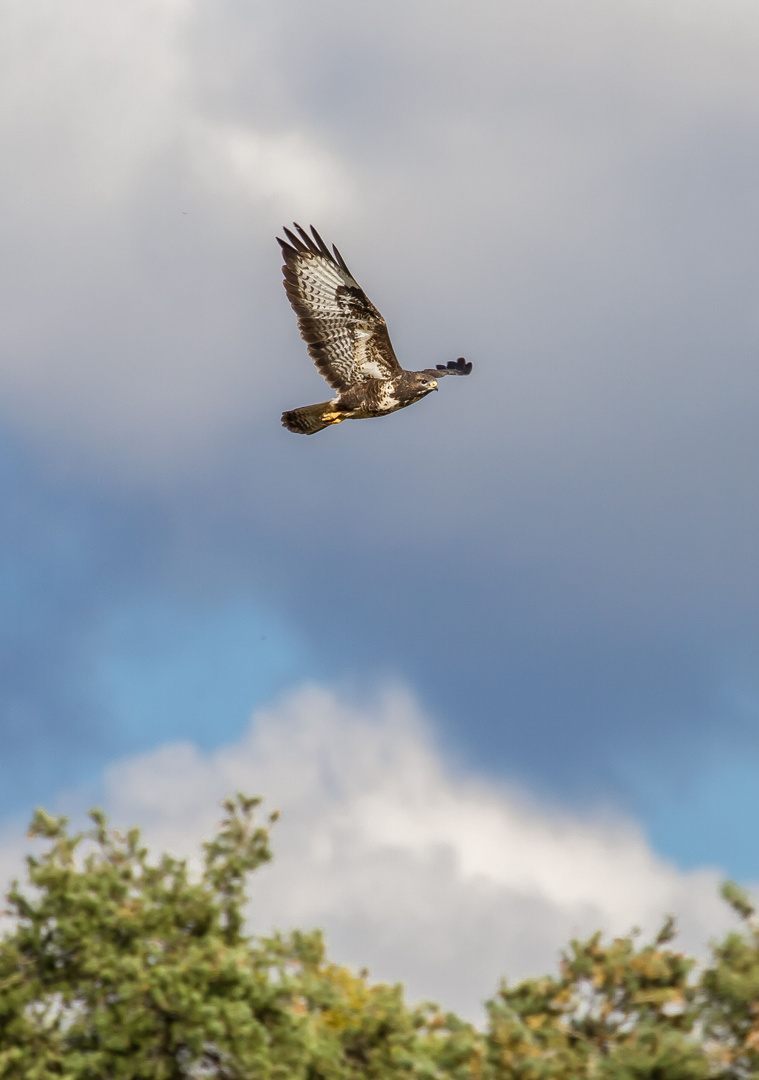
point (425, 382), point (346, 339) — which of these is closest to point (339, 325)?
point (346, 339)

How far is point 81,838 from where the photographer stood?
47.5ft

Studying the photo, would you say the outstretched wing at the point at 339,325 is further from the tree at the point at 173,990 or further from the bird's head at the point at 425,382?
the tree at the point at 173,990

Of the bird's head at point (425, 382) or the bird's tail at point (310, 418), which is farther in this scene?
the bird's head at point (425, 382)

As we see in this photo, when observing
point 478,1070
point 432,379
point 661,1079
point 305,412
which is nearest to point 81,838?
point 478,1070

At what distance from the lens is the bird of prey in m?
22.1

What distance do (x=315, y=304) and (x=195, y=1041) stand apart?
484 inches

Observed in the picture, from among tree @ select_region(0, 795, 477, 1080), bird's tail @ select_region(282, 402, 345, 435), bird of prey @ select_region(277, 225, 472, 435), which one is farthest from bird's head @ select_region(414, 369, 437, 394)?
tree @ select_region(0, 795, 477, 1080)

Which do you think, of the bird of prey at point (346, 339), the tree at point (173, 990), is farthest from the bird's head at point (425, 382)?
the tree at point (173, 990)

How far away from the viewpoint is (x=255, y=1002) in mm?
13812

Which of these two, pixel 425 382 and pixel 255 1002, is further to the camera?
pixel 425 382

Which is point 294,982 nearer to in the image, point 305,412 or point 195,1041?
point 195,1041

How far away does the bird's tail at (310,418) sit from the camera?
21.5 meters

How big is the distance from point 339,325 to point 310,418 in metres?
1.86

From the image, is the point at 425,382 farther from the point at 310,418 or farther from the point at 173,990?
the point at 173,990
